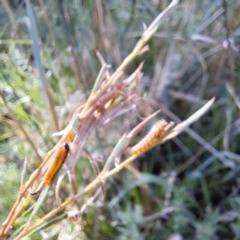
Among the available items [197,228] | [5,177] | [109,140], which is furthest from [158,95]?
[5,177]

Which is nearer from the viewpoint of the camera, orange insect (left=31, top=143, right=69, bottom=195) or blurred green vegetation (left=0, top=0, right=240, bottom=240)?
orange insect (left=31, top=143, right=69, bottom=195)

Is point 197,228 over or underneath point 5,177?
underneath

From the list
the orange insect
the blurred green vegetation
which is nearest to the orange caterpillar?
the orange insect

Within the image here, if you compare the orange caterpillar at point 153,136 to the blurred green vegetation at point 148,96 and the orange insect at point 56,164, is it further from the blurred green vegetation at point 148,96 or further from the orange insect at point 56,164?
the blurred green vegetation at point 148,96

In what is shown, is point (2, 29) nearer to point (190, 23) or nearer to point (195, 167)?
point (190, 23)

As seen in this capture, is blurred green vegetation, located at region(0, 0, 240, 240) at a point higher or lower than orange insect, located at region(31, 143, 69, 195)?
lower

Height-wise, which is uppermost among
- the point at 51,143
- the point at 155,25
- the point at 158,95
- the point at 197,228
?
the point at 155,25

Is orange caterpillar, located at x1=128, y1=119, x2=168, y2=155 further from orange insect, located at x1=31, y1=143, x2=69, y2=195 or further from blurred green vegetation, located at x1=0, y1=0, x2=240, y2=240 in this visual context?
blurred green vegetation, located at x1=0, y1=0, x2=240, y2=240

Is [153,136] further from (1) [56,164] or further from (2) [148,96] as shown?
(2) [148,96]
